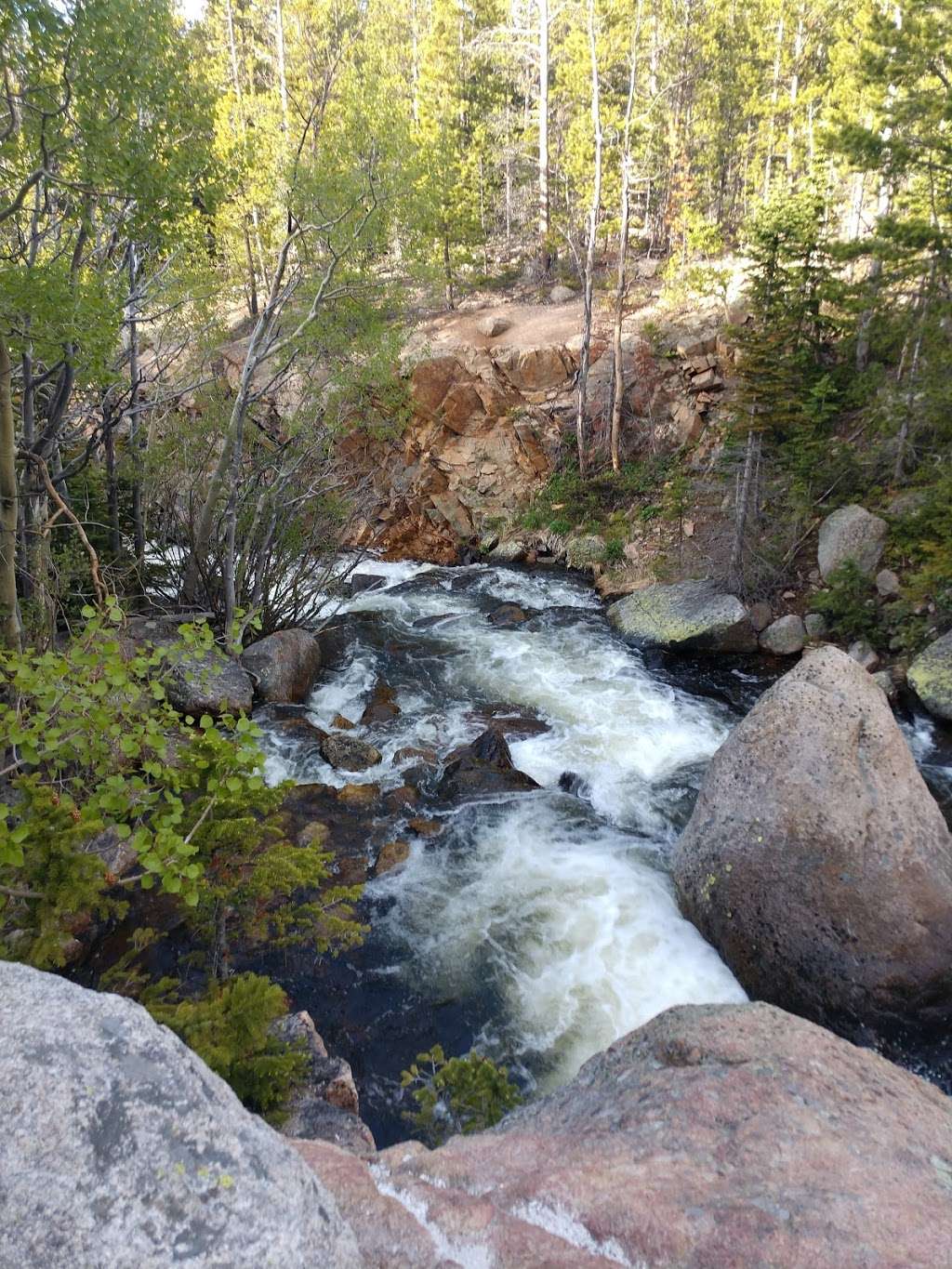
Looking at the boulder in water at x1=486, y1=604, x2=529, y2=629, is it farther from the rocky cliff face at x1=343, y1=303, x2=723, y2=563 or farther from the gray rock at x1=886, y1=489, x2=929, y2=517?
the gray rock at x1=886, y1=489, x2=929, y2=517

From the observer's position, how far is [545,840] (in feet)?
26.0

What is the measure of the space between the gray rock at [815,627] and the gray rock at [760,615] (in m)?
0.63

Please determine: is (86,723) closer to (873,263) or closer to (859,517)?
(859,517)

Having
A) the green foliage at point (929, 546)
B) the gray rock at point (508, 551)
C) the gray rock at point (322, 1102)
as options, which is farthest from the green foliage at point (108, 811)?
the gray rock at point (508, 551)

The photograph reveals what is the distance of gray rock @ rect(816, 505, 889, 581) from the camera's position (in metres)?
12.3

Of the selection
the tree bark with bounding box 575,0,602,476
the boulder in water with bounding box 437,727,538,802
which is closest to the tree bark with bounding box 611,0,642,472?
the tree bark with bounding box 575,0,602,476

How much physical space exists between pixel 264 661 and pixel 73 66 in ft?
24.3

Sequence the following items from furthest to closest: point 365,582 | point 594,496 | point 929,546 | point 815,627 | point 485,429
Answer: point 485,429 → point 594,496 → point 365,582 → point 815,627 → point 929,546

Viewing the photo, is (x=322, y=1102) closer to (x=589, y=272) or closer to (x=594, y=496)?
(x=594, y=496)

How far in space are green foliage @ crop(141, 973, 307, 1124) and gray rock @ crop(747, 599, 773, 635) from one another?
11.2 m

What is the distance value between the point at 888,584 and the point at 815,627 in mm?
1312

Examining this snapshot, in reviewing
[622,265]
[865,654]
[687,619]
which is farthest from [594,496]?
[865,654]

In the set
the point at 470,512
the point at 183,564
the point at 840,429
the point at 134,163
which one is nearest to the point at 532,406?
the point at 470,512

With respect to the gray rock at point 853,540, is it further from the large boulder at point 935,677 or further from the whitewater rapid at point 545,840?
the whitewater rapid at point 545,840
